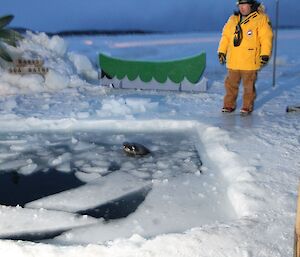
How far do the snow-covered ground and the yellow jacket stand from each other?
2.49ft

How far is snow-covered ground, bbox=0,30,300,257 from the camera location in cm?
248

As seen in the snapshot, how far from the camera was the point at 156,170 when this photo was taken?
12.6 ft

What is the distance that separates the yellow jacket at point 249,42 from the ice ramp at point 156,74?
6.59 ft

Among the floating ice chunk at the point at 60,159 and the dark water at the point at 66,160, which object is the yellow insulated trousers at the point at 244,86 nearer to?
the dark water at the point at 66,160

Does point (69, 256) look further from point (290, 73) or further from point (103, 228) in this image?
point (290, 73)

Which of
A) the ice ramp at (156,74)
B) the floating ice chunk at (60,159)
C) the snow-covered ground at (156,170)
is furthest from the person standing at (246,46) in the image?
the floating ice chunk at (60,159)

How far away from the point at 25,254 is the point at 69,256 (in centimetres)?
26

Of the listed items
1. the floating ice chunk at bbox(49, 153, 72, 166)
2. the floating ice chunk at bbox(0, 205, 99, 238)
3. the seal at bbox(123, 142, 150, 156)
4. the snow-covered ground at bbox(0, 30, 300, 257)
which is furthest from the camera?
the seal at bbox(123, 142, 150, 156)

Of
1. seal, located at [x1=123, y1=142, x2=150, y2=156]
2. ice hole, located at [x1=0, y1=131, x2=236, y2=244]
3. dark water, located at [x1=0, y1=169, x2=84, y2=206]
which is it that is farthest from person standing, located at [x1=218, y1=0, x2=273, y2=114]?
dark water, located at [x1=0, y1=169, x2=84, y2=206]

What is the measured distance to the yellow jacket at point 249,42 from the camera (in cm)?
528

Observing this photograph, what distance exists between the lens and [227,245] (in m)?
2.40

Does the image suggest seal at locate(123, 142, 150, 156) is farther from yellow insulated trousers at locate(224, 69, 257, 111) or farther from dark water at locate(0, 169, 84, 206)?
yellow insulated trousers at locate(224, 69, 257, 111)

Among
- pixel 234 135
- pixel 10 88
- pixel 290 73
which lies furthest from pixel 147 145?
pixel 290 73

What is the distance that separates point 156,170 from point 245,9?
273 centimetres
